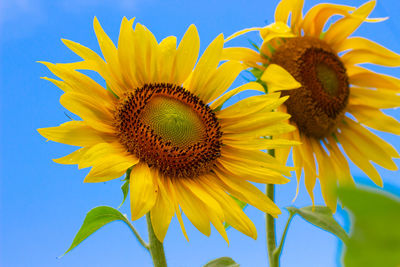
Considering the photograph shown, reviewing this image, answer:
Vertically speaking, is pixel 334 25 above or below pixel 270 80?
above

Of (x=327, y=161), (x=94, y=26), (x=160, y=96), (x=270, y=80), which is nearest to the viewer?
(x=94, y=26)

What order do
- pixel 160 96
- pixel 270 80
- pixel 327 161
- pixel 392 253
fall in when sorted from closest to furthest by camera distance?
pixel 392 253
pixel 160 96
pixel 270 80
pixel 327 161

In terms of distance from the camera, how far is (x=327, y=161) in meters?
1.47

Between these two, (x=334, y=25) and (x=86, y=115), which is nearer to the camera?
(x=86, y=115)

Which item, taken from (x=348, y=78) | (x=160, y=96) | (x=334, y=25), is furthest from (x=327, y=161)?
(x=160, y=96)

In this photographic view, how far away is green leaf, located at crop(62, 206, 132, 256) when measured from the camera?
39.5 inches

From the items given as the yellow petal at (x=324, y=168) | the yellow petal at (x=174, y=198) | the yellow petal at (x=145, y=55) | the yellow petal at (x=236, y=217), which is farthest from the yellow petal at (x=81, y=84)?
the yellow petal at (x=324, y=168)

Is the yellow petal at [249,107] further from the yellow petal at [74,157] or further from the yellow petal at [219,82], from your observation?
the yellow petal at [74,157]

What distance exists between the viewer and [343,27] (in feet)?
5.16

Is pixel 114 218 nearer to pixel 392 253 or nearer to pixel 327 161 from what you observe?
pixel 327 161

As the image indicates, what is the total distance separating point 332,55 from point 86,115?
969 millimetres

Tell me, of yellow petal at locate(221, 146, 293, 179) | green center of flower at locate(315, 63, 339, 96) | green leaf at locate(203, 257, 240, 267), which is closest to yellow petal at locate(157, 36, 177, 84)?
yellow petal at locate(221, 146, 293, 179)

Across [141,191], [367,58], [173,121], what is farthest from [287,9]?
[141,191]

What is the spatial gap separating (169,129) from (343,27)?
89cm
